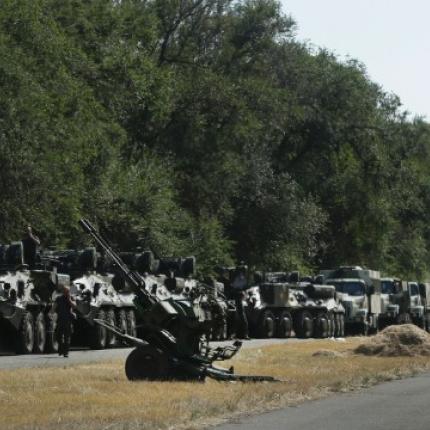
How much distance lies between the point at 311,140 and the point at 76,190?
2740 cm

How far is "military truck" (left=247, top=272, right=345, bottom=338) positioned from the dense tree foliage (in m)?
5.90

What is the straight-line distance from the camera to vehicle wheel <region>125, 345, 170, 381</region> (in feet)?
68.3

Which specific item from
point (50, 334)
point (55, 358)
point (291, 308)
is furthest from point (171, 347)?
point (291, 308)

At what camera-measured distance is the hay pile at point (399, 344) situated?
3170 centimetres

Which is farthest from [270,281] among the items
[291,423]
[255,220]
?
[291,423]

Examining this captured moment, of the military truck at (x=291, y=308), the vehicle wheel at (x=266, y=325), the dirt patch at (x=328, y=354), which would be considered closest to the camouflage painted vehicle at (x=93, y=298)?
the dirt patch at (x=328, y=354)

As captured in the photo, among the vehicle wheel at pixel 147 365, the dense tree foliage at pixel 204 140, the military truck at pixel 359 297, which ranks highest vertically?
the dense tree foliage at pixel 204 140

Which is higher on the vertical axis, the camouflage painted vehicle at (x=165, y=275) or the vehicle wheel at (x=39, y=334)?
the camouflage painted vehicle at (x=165, y=275)

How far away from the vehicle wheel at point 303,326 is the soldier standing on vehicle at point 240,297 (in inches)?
138

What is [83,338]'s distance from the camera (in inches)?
1459

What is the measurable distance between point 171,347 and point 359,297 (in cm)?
3666

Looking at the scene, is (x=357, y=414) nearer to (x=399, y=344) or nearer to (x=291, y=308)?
(x=399, y=344)

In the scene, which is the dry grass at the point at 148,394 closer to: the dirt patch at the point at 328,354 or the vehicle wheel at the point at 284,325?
the dirt patch at the point at 328,354

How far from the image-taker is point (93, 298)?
36.8 meters
